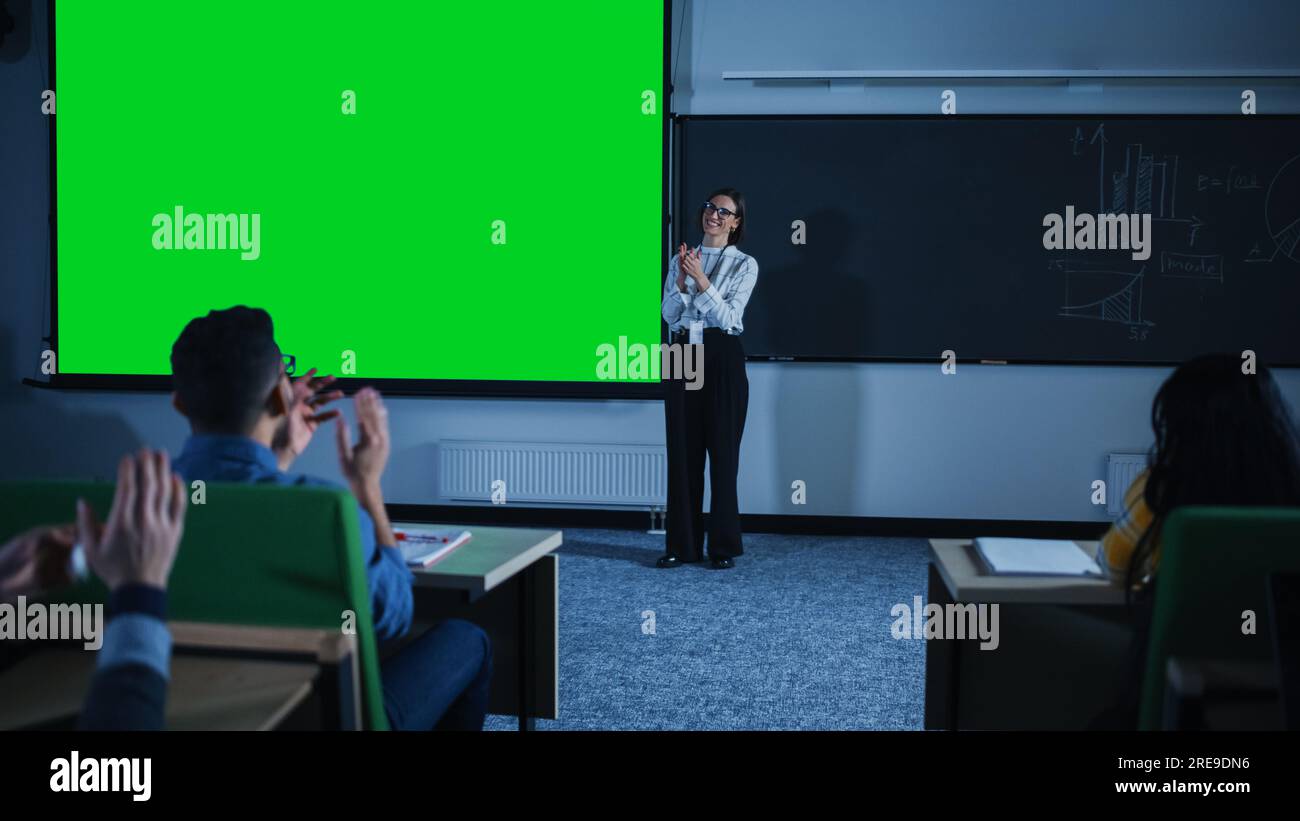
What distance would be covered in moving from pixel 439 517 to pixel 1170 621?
3872 mm

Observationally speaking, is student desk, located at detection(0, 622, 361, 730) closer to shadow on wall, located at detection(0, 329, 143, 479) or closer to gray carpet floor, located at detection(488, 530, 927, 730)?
gray carpet floor, located at detection(488, 530, 927, 730)

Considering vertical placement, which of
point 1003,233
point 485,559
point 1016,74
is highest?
point 1016,74

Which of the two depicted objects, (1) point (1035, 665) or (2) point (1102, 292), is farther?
(2) point (1102, 292)

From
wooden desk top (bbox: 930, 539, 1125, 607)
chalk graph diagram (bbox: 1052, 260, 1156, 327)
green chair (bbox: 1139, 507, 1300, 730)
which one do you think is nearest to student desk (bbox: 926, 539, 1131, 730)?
wooden desk top (bbox: 930, 539, 1125, 607)

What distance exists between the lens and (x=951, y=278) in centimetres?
429

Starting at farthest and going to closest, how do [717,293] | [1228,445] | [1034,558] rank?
[717,293] → [1034,558] → [1228,445]

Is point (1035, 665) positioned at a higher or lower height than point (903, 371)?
lower

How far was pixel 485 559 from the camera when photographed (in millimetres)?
1689

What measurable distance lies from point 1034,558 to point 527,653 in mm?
1127

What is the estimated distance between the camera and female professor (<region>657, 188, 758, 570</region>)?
380 centimetres

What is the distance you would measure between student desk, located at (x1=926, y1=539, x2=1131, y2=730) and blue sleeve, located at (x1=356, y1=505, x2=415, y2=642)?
0.93 meters

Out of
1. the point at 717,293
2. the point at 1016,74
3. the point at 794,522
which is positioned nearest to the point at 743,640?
the point at 717,293

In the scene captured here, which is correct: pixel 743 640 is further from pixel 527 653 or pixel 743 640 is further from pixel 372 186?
pixel 372 186

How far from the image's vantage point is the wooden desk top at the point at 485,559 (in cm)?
158
